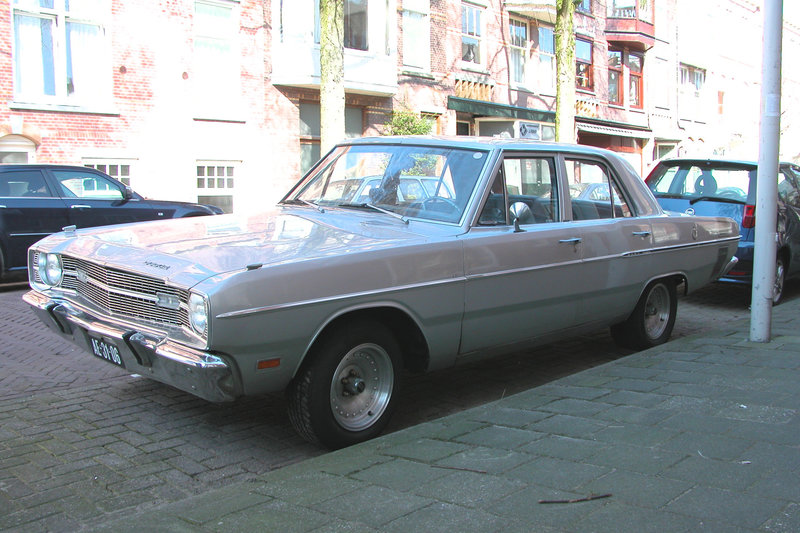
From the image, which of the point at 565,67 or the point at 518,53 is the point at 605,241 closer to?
the point at 565,67

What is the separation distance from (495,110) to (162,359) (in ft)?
67.6

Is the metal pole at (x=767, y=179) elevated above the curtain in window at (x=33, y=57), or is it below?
below

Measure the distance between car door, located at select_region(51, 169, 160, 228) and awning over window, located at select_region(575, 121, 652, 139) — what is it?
1971 centimetres

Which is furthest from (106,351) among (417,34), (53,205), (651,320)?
(417,34)

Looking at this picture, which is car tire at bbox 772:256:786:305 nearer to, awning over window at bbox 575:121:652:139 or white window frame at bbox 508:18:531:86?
white window frame at bbox 508:18:531:86

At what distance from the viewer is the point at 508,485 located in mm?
3355

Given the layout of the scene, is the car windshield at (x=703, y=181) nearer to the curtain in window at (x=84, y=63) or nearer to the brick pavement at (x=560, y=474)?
the brick pavement at (x=560, y=474)

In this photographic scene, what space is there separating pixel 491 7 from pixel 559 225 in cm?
1986

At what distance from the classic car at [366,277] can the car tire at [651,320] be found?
0.14 ft

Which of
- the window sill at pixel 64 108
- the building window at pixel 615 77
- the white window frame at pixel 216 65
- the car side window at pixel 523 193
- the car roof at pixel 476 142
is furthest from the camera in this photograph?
the building window at pixel 615 77

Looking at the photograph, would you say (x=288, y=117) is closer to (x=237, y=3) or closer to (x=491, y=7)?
(x=237, y=3)

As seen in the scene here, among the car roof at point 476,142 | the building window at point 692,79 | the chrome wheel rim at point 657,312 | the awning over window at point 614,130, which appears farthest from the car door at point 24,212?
the building window at point 692,79

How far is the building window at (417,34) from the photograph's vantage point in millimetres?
20766

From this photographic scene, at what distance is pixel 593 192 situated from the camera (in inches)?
239
